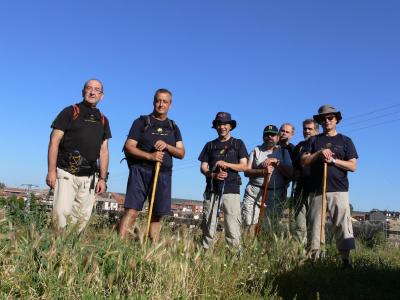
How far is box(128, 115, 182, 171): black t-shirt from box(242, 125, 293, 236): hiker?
151 centimetres

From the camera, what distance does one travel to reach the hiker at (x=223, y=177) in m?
5.90

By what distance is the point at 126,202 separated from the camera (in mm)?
5234

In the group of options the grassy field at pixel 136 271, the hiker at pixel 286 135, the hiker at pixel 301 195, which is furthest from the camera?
the hiker at pixel 286 135

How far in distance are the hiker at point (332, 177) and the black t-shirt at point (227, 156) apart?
A: 2.68ft

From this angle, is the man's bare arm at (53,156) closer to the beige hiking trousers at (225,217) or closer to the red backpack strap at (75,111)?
the red backpack strap at (75,111)

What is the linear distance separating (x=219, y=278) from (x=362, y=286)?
188 cm

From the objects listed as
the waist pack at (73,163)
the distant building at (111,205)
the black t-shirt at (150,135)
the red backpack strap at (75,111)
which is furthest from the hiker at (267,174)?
the distant building at (111,205)

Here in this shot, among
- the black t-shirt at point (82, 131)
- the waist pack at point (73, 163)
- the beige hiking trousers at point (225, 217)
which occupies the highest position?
the black t-shirt at point (82, 131)

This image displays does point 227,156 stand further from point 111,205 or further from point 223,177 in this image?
point 111,205

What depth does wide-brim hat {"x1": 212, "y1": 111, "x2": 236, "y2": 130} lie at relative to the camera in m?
6.18

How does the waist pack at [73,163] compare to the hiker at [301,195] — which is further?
the hiker at [301,195]

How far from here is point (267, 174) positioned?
6.48 metres

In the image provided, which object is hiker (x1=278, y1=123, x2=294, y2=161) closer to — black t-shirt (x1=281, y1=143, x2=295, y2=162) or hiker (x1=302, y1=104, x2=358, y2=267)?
black t-shirt (x1=281, y1=143, x2=295, y2=162)

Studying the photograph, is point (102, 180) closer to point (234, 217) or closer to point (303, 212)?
point (234, 217)
